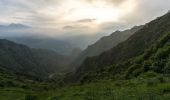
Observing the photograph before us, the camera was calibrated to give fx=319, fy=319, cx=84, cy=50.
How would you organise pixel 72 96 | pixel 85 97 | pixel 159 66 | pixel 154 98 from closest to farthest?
pixel 154 98 → pixel 85 97 → pixel 72 96 → pixel 159 66

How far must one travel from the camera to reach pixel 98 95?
1184 inches

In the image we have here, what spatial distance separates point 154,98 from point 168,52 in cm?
4864

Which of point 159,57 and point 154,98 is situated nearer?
point 154,98

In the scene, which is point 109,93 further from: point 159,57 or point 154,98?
point 159,57

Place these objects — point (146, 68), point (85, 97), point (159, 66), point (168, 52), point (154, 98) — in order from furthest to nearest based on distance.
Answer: point (168, 52) < point (146, 68) < point (159, 66) < point (85, 97) < point (154, 98)

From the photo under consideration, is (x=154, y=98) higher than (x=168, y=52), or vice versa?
(x=168, y=52)

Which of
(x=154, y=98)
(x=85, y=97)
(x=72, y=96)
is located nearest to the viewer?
(x=154, y=98)

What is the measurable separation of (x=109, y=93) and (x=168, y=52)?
4321cm

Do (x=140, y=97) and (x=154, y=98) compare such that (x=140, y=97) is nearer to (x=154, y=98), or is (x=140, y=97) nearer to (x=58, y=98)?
(x=154, y=98)

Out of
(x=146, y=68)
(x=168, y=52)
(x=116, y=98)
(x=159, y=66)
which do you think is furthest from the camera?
(x=168, y=52)

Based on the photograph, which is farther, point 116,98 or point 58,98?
point 58,98

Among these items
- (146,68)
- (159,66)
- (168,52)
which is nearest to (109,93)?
(159,66)

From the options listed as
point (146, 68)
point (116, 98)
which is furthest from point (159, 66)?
point (116, 98)

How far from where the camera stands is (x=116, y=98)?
2678 cm
